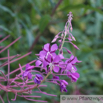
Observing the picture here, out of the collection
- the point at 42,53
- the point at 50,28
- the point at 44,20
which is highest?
the point at 50,28

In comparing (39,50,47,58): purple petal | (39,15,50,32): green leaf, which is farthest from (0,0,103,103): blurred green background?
(39,50,47,58): purple petal

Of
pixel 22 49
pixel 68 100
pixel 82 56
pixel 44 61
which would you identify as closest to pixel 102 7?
pixel 82 56

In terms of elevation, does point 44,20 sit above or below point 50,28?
below

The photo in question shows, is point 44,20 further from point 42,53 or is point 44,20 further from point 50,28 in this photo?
point 50,28

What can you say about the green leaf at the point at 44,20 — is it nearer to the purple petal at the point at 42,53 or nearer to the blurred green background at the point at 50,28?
the blurred green background at the point at 50,28

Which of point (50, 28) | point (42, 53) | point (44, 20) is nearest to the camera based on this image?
point (42, 53)

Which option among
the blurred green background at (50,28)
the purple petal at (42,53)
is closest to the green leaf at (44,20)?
the blurred green background at (50,28)

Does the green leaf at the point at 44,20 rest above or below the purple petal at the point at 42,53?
above

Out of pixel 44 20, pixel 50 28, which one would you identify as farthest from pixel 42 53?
pixel 50 28

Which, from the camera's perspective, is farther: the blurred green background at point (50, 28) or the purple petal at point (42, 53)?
the blurred green background at point (50, 28)

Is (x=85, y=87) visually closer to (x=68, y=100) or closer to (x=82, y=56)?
(x=82, y=56)
